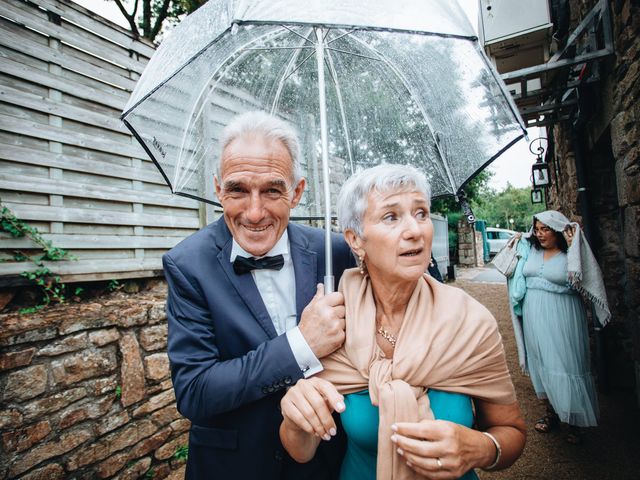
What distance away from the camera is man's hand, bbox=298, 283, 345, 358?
118cm

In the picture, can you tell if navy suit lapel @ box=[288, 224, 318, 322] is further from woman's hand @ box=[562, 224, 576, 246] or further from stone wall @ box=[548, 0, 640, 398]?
woman's hand @ box=[562, 224, 576, 246]

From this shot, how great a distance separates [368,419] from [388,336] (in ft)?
1.08

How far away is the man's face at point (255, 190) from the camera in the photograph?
1.39m

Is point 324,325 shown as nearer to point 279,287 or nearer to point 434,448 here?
point 279,287

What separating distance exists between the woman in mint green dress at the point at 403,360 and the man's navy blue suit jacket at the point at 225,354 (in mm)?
146

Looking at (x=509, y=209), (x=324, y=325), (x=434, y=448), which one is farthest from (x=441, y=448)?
(x=509, y=209)

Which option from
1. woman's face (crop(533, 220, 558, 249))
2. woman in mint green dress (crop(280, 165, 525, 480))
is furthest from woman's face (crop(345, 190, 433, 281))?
woman's face (crop(533, 220, 558, 249))

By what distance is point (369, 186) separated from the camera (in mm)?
1326

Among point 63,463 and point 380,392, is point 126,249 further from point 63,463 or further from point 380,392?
point 380,392

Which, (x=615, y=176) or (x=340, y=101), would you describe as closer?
(x=340, y=101)

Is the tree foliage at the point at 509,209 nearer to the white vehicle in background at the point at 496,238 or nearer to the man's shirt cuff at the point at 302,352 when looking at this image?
the white vehicle in background at the point at 496,238

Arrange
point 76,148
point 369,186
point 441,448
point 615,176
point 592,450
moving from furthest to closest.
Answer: point 615,176 → point 592,450 → point 76,148 → point 369,186 → point 441,448

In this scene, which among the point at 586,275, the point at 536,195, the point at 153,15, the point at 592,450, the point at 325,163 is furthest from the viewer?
the point at 153,15

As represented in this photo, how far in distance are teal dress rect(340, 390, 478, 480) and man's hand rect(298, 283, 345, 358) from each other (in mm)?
252
